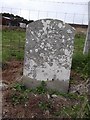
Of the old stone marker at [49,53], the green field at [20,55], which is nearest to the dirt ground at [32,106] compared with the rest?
the old stone marker at [49,53]

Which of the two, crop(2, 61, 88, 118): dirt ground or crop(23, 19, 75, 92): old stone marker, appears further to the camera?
crop(23, 19, 75, 92): old stone marker

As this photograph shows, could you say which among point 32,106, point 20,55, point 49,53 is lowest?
point 32,106

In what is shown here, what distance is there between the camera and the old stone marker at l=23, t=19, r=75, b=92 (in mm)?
7562

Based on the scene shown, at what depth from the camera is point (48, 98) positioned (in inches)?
266

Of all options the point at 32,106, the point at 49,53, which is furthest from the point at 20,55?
the point at 32,106

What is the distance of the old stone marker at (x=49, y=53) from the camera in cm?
756

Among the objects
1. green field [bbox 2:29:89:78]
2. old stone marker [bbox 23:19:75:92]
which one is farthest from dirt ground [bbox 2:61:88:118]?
green field [bbox 2:29:89:78]

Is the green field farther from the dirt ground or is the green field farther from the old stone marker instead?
the dirt ground

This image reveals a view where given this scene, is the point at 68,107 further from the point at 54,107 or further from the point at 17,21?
the point at 17,21

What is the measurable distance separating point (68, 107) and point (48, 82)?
121cm

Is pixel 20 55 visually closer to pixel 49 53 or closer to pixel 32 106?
pixel 49 53

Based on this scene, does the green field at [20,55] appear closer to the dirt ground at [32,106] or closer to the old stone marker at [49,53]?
the old stone marker at [49,53]

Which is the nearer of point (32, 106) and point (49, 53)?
point (32, 106)

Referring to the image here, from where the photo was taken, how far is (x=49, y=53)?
25.0 feet
